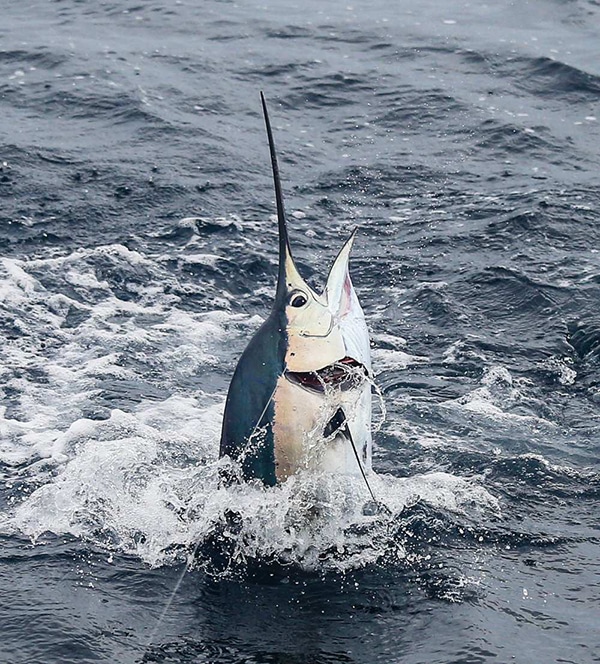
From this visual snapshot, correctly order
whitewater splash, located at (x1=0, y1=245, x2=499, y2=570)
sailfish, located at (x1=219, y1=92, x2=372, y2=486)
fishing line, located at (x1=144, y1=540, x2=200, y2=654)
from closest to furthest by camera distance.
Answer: fishing line, located at (x1=144, y1=540, x2=200, y2=654) < sailfish, located at (x1=219, y1=92, x2=372, y2=486) < whitewater splash, located at (x1=0, y1=245, x2=499, y2=570)

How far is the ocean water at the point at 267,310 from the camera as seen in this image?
5.68 meters

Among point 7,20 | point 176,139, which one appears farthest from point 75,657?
point 7,20

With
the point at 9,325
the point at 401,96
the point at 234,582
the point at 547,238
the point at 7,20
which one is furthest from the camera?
the point at 7,20

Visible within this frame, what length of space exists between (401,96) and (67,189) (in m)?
4.99

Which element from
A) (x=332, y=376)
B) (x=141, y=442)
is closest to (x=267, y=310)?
(x=141, y=442)

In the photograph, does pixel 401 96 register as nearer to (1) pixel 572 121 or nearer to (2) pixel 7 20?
(1) pixel 572 121

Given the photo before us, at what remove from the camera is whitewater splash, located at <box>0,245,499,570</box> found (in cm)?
610

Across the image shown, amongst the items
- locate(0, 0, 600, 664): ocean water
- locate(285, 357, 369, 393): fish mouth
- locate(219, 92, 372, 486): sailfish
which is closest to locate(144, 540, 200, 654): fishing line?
locate(0, 0, 600, 664): ocean water

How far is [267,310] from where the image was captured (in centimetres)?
973

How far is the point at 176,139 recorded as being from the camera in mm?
13547

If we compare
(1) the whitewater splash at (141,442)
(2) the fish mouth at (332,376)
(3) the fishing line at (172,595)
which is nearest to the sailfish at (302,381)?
(2) the fish mouth at (332,376)

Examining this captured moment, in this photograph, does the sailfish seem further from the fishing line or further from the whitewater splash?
the fishing line

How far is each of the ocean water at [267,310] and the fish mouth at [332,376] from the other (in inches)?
16.6

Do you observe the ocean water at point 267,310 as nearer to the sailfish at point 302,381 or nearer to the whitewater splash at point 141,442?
the whitewater splash at point 141,442
